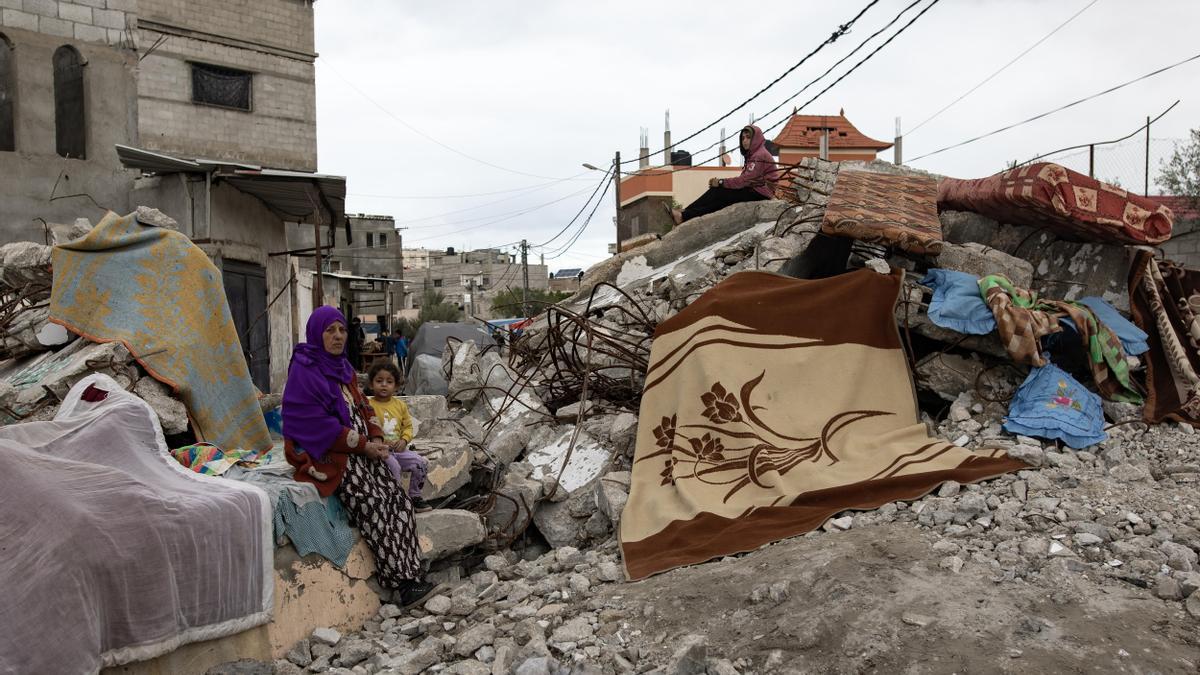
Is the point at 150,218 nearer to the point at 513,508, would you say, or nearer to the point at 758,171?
the point at 513,508

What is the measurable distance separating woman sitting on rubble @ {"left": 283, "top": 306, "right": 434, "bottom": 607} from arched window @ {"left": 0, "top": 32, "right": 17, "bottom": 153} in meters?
8.06

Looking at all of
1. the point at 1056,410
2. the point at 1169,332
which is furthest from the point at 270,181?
the point at 1169,332

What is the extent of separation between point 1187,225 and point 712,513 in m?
10.8

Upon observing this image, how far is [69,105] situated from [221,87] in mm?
6102

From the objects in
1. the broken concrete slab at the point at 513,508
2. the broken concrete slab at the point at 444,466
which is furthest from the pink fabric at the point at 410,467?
the broken concrete slab at the point at 513,508

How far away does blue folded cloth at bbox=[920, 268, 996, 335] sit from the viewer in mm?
5363

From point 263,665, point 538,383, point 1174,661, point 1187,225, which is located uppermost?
point 1187,225

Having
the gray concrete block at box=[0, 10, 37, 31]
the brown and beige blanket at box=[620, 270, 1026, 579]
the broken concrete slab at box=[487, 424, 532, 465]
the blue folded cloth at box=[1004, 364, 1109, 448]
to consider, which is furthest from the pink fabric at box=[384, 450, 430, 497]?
the gray concrete block at box=[0, 10, 37, 31]

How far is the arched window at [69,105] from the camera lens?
10055 mm

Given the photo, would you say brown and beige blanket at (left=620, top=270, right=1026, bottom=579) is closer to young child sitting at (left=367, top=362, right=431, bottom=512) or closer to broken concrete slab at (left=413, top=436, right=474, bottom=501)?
broken concrete slab at (left=413, top=436, right=474, bottom=501)

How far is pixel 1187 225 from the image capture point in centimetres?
1188

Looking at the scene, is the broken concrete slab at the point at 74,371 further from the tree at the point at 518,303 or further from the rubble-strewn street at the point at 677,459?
the tree at the point at 518,303

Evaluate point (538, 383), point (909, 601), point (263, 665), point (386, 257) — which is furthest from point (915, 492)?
point (386, 257)

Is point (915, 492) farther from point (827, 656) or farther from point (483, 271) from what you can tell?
point (483, 271)
